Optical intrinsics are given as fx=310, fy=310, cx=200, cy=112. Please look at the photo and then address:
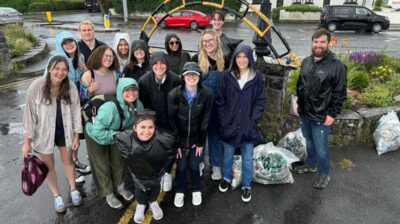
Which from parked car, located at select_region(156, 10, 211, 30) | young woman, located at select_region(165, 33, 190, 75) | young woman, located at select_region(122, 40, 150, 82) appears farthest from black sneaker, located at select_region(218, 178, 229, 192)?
parked car, located at select_region(156, 10, 211, 30)

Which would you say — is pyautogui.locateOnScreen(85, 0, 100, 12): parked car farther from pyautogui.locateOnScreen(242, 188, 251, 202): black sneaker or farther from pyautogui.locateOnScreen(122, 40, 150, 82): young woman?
pyautogui.locateOnScreen(242, 188, 251, 202): black sneaker

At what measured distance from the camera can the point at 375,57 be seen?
739cm

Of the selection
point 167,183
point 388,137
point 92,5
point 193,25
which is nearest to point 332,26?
point 193,25

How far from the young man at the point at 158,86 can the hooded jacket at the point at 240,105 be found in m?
0.60

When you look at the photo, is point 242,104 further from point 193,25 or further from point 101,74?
point 193,25

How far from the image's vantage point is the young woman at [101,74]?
11.8ft

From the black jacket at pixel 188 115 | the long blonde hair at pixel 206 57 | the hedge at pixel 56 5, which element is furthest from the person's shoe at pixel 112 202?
the hedge at pixel 56 5

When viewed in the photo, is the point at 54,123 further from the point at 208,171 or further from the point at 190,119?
the point at 208,171

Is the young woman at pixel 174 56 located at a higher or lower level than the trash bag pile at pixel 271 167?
higher

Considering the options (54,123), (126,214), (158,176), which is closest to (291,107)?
(158,176)

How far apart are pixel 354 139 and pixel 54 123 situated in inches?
180

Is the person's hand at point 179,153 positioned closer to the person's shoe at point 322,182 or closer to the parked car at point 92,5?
the person's shoe at point 322,182

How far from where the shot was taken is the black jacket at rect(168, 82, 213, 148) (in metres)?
3.46

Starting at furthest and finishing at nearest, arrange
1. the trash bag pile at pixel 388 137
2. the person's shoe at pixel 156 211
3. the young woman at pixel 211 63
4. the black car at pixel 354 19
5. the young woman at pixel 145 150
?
the black car at pixel 354 19, the trash bag pile at pixel 388 137, the young woman at pixel 211 63, the person's shoe at pixel 156 211, the young woman at pixel 145 150
